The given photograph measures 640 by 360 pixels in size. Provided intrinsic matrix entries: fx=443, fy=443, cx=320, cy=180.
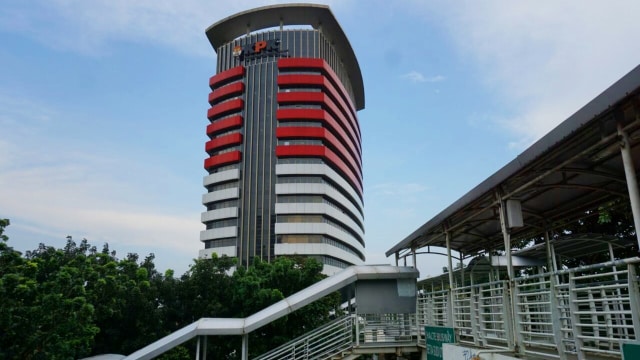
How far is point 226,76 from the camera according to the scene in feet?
192

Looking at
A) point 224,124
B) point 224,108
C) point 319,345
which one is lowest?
point 319,345

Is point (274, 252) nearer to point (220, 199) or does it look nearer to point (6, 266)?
point (220, 199)

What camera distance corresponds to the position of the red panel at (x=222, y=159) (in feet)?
179

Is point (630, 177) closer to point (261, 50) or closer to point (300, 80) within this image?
point (300, 80)

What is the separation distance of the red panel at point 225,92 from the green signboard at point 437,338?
167 feet

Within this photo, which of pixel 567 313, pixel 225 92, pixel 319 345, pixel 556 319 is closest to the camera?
pixel 556 319

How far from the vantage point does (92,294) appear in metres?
14.3

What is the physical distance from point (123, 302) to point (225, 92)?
148 feet

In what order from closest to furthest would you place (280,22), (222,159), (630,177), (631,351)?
1. (631,351)
2. (630,177)
3. (222,159)
4. (280,22)

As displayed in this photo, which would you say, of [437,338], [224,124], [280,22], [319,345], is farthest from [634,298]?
[280,22]

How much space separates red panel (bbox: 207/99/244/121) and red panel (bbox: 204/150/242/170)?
560 cm

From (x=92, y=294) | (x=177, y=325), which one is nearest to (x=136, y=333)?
(x=177, y=325)

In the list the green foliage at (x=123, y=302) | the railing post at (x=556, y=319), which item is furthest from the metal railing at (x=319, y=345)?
the railing post at (x=556, y=319)

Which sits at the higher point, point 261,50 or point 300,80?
point 261,50
